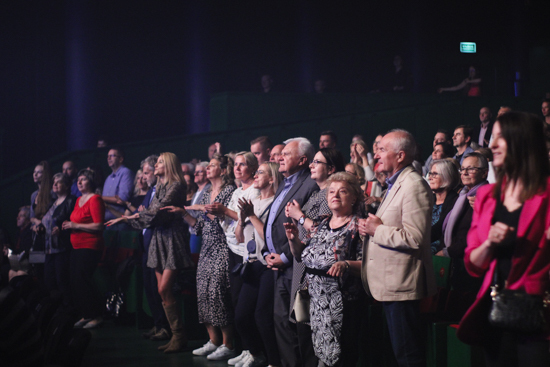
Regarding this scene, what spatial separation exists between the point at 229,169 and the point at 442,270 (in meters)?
2.03

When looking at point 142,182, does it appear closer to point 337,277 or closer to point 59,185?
point 59,185

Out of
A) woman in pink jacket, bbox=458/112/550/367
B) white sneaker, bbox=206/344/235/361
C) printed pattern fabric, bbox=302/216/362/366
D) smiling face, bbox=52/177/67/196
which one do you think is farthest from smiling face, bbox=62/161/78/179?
woman in pink jacket, bbox=458/112/550/367

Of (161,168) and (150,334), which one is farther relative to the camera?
(150,334)

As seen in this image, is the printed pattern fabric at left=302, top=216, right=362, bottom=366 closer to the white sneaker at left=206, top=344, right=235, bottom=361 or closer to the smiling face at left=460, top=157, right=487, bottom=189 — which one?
the smiling face at left=460, top=157, right=487, bottom=189

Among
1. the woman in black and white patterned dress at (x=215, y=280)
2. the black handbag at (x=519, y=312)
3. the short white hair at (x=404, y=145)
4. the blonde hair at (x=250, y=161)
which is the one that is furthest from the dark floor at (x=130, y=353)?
the black handbag at (x=519, y=312)

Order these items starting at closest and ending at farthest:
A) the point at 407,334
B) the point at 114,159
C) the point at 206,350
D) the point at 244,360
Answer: the point at 407,334 → the point at 244,360 → the point at 206,350 → the point at 114,159

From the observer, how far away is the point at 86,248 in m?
5.73

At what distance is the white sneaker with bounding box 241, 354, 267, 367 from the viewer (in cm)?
414

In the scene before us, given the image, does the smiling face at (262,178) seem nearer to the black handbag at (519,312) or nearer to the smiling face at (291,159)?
the smiling face at (291,159)

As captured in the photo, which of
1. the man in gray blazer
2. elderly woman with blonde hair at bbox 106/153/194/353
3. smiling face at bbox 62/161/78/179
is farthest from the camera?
smiling face at bbox 62/161/78/179

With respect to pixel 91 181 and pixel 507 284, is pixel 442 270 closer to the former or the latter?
pixel 507 284

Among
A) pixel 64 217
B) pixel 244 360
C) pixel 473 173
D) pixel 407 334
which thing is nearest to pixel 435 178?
pixel 473 173

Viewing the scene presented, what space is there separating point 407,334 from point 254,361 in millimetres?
1763

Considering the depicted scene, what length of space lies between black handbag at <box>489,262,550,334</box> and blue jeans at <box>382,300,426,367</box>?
0.90 m
